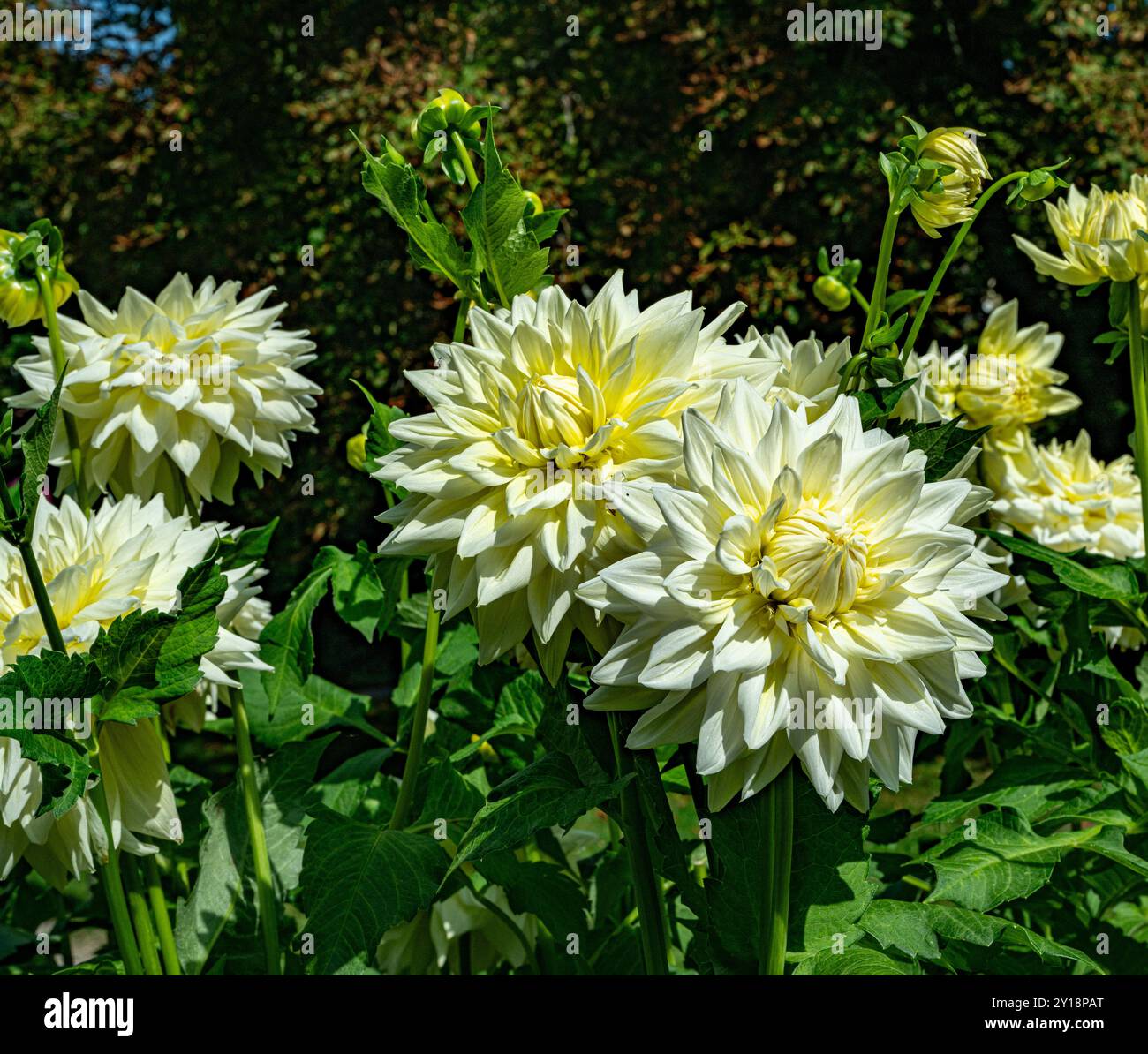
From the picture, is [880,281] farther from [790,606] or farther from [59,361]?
[59,361]

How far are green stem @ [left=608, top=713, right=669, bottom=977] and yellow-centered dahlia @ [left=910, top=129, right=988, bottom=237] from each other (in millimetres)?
526

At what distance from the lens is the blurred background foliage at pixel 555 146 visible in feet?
13.4

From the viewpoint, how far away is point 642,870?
954 millimetres

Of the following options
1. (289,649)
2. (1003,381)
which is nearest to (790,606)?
(289,649)

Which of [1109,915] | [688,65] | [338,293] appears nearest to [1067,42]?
[688,65]

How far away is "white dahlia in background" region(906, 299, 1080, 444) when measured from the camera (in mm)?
1589

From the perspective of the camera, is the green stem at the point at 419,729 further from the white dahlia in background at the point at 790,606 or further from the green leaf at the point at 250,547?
the white dahlia in background at the point at 790,606

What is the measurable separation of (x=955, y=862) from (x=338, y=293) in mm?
3740

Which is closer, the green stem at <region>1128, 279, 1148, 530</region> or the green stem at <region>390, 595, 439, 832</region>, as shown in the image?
the green stem at <region>390, 595, 439, 832</region>

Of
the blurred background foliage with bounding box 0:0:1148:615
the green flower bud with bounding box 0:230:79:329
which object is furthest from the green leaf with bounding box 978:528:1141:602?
the blurred background foliage with bounding box 0:0:1148:615

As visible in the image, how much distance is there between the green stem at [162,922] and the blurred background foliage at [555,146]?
2.76 meters

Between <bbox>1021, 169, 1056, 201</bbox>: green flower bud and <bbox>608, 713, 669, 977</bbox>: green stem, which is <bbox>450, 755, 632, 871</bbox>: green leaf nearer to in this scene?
<bbox>608, 713, 669, 977</bbox>: green stem
